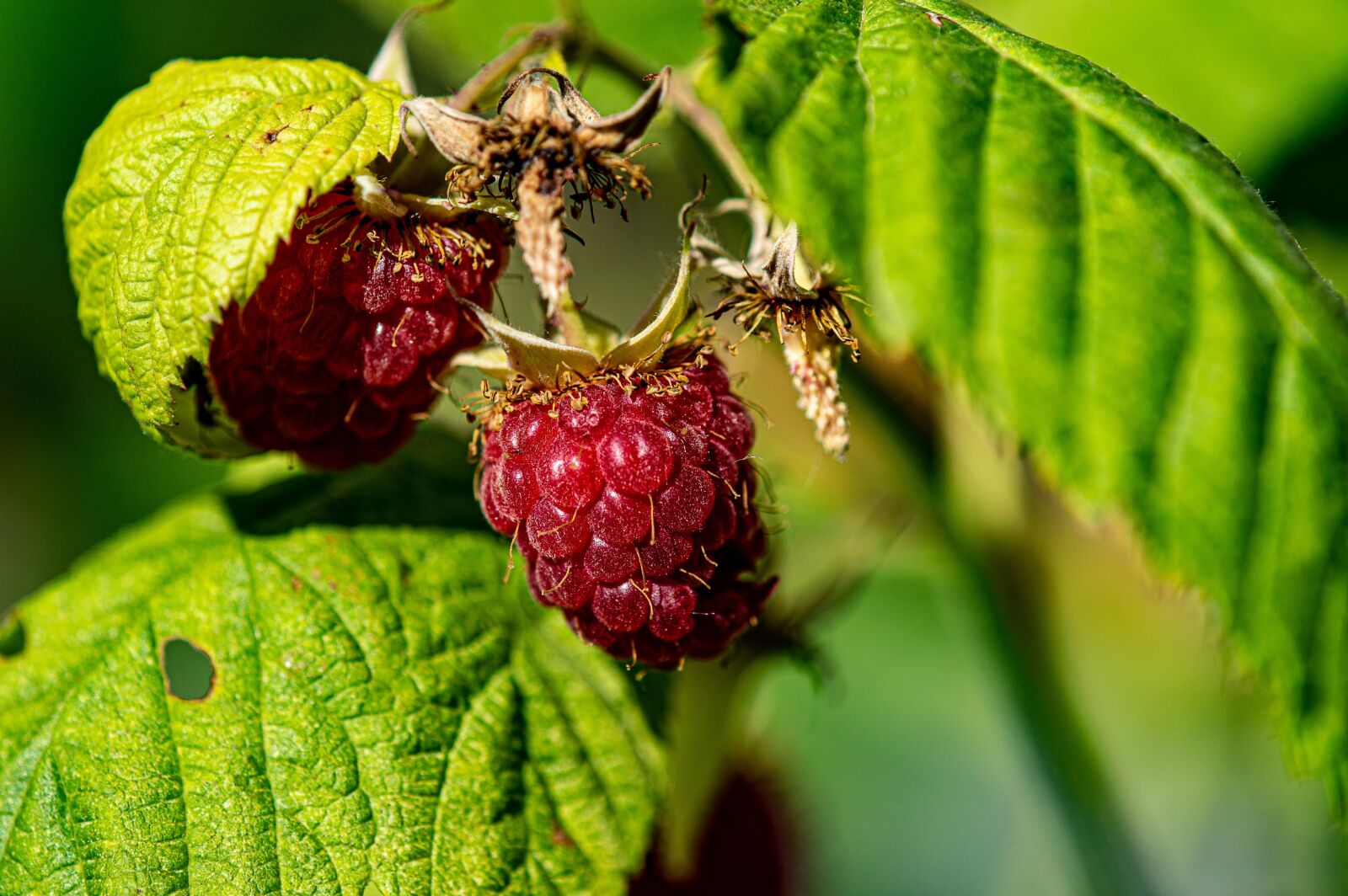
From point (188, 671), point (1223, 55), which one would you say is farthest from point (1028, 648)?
point (188, 671)

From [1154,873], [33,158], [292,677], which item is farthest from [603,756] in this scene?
[33,158]

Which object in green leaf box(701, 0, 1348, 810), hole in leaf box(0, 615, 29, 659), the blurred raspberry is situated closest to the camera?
green leaf box(701, 0, 1348, 810)

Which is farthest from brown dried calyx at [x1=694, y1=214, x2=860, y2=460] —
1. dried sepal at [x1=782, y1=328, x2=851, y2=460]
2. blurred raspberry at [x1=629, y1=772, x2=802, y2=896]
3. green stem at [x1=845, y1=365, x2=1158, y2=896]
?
→ blurred raspberry at [x1=629, y1=772, x2=802, y2=896]

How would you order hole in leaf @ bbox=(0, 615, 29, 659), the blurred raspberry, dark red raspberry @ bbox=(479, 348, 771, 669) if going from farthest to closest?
the blurred raspberry
hole in leaf @ bbox=(0, 615, 29, 659)
dark red raspberry @ bbox=(479, 348, 771, 669)

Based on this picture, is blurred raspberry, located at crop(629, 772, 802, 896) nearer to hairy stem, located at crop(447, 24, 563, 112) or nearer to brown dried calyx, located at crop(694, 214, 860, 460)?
brown dried calyx, located at crop(694, 214, 860, 460)

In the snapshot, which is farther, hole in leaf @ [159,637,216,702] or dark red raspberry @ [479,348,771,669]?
hole in leaf @ [159,637,216,702]

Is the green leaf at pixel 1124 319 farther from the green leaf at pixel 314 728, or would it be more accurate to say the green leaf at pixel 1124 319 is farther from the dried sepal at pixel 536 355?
the green leaf at pixel 314 728

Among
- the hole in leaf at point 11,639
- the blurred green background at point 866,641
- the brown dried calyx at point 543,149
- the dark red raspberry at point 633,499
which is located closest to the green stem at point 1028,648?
the blurred green background at point 866,641
